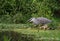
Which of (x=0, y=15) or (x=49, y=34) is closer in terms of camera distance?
(x=49, y=34)

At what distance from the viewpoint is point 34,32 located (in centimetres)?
1048

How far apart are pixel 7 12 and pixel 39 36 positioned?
4.82 m

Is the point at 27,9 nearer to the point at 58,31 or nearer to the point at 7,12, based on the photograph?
the point at 7,12

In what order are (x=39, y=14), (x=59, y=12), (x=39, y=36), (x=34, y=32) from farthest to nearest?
(x=59, y=12)
(x=39, y=14)
(x=34, y=32)
(x=39, y=36)

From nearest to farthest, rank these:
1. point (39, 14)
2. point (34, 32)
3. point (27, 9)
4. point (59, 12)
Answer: point (34, 32) < point (39, 14) < point (27, 9) < point (59, 12)

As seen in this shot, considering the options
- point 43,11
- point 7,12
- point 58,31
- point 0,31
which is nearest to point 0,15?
point 7,12

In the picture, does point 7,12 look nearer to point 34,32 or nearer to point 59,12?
point 59,12

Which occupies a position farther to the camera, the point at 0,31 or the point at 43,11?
the point at 43,11

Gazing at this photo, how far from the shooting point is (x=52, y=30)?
11.0 meters

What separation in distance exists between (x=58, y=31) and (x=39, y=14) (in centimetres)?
277

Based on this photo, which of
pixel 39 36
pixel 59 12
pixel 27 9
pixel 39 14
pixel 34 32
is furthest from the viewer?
pixel 59 12

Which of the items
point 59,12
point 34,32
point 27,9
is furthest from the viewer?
point 59,12

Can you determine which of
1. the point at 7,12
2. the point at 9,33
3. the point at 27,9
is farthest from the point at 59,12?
the point at 9,33

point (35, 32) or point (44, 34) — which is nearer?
point (44, 34)
